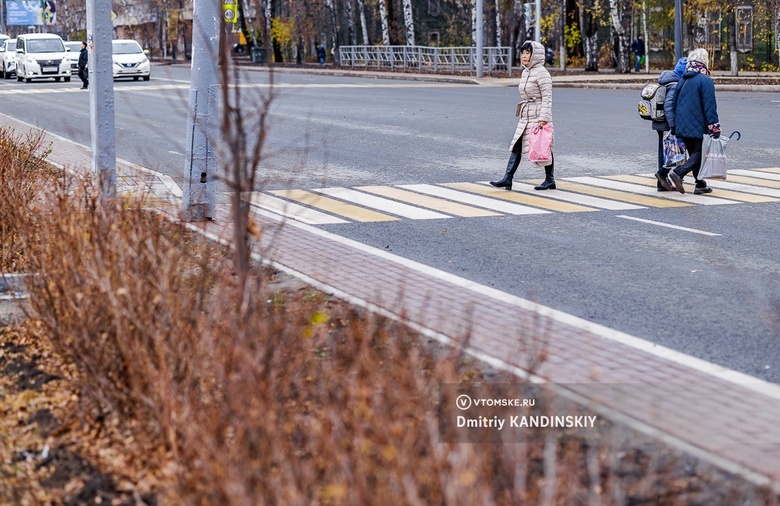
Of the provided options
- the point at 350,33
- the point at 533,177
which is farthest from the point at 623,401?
the point at 350,33

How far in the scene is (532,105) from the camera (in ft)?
46.1

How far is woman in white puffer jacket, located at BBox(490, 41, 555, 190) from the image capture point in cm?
1390

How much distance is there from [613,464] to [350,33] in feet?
220

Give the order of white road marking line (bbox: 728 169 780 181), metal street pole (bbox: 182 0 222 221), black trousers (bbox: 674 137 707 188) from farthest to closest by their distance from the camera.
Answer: white road marking line (bbox: 728 169 780 181) → black trousers (bbox: 674 137 707 188) → metal street pole (bbox: 182 0 222 221)

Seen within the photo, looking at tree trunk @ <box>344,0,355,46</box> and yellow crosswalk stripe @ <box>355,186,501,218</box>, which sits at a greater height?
tree trunk @ <box>344,0,355,46</box>

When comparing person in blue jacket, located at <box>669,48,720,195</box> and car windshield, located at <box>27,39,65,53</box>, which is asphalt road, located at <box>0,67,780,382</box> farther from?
car windshield, located at <box>27,39,65,53</box>

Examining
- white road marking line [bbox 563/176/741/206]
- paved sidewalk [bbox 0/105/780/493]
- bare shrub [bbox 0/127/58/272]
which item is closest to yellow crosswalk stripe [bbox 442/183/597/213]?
white road marking line [bbox 563/176/741/206]

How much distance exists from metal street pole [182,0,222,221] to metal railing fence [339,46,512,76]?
124 ft

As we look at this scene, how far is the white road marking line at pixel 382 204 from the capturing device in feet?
40.0

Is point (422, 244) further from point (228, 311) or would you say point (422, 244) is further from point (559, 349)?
point (228, 311)

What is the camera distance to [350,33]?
69.9 m

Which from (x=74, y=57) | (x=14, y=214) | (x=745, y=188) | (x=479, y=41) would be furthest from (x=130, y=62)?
(x=14, y=214)

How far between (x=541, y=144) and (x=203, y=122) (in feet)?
15.4

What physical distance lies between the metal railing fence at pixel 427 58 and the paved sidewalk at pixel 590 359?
1586 inches
